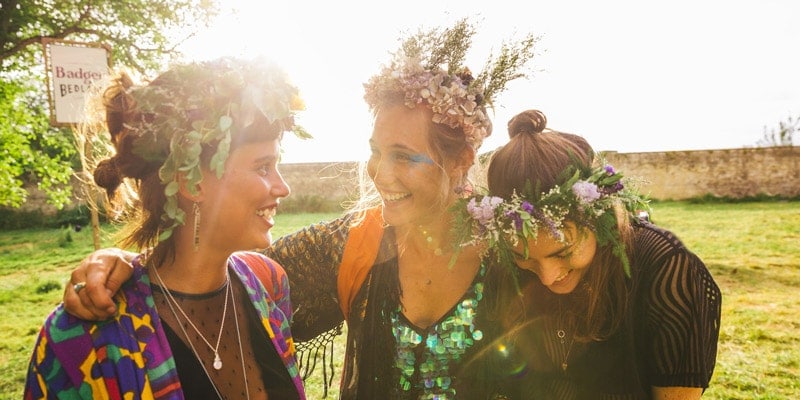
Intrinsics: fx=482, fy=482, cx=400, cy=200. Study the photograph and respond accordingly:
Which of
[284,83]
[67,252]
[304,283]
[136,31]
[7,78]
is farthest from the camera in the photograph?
[67,252]

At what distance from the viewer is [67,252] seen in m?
12.5

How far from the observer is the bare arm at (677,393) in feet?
6.59

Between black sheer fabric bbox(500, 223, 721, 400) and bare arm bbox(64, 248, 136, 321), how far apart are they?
1.79 m

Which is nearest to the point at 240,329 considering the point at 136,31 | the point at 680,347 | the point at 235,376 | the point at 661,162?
the point at 235,376

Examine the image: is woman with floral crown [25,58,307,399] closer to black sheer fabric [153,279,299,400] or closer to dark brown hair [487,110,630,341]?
black sheer fabric [153,279,299,400]

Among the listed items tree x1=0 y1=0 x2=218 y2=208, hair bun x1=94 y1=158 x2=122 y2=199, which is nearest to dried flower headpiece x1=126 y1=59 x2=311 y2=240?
hair bun x1=94 y1=158 x2=122 y2=199

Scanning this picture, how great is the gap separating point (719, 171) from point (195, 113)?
2395 cm

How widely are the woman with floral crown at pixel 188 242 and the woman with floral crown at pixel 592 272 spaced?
0.98 meters

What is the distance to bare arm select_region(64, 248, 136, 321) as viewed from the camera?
1575mm

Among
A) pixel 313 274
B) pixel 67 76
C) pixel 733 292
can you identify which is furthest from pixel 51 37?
pixel 733 292

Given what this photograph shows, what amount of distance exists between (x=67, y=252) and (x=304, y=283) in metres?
12.8

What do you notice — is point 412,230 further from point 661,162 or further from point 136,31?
point 661,162

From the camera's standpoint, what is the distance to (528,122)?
2244mm

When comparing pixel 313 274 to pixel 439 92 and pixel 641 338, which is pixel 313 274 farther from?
pixel 641 338
